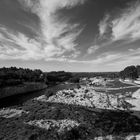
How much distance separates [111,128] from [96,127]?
1449mm

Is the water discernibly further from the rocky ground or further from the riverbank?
the rocky ground

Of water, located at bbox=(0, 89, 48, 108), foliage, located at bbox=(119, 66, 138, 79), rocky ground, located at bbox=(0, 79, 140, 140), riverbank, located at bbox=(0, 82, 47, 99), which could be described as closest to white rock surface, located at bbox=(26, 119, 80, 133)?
rocky ground, located at bbox=(0, 79, 140, 140)

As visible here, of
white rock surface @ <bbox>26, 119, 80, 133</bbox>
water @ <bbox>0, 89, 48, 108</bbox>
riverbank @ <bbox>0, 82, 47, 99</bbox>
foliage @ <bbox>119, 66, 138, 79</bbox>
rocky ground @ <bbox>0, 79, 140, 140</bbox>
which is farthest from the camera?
foliage @ <bbox>119, 66, 138, 79</bbox>

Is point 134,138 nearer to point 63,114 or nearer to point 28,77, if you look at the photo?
point 63,114

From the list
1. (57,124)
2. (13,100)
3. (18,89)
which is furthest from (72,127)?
(18,89)

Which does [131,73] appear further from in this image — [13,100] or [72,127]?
[72,127]

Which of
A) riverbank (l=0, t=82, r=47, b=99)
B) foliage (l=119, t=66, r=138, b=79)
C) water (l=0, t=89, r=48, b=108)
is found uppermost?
foliage (l=119, t=66, r=138, b=79)

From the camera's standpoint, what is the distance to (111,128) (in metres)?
12.5

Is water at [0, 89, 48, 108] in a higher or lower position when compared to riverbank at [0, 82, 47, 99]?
lower

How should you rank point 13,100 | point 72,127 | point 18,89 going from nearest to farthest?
point 72,127 → point 13,100 → point 18,89

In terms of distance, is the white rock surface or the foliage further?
the foliage

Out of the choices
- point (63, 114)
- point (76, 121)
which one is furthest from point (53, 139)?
point (63, 114)

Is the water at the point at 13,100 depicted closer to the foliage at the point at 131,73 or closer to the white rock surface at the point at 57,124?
the white rock surface at the point at 57,124

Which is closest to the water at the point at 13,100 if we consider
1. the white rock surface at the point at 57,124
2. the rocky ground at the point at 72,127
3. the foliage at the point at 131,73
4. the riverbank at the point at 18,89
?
the riverbank at the point at 18,89
